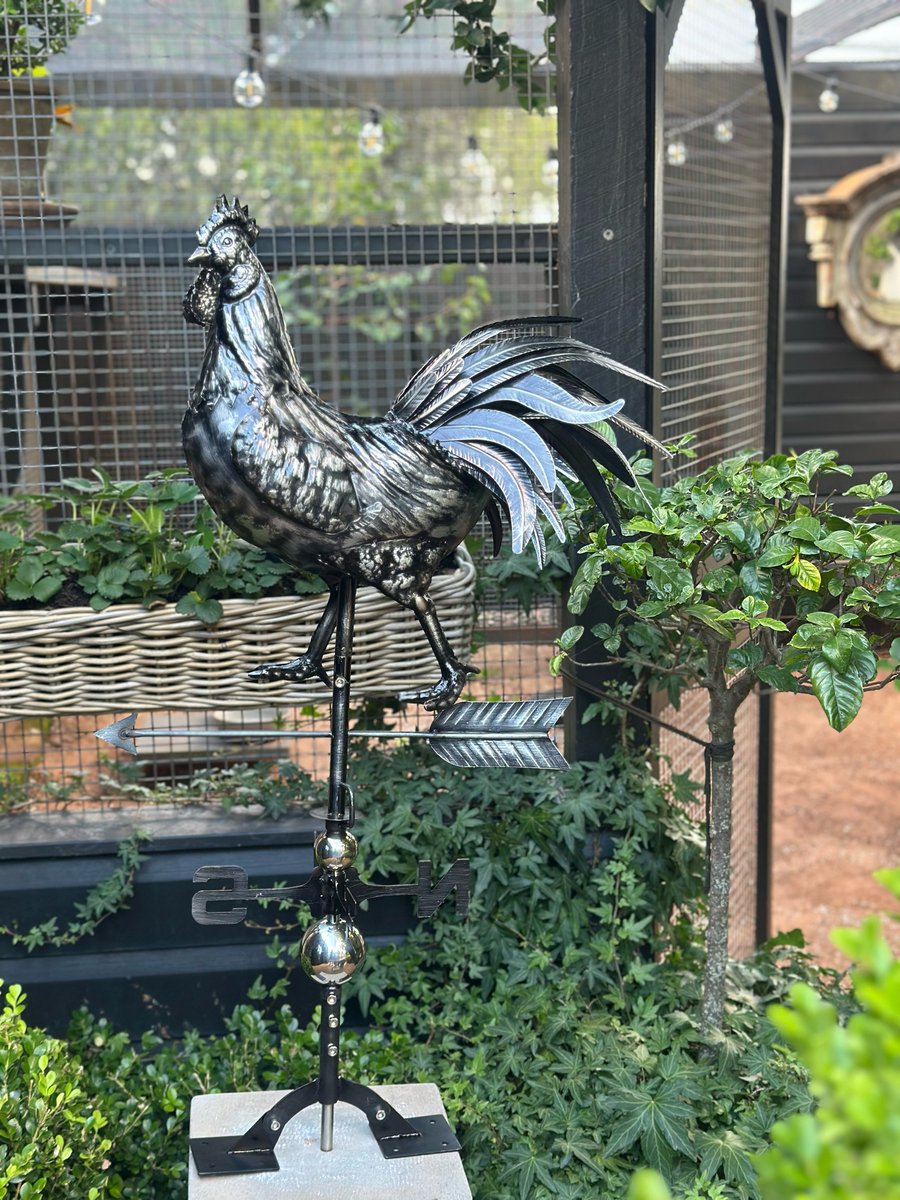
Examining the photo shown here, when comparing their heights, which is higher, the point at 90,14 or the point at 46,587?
the point at 90,14

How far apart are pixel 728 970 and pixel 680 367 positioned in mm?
1213

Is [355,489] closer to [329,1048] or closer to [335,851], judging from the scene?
[335,851]

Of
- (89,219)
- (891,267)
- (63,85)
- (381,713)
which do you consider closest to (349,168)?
(89,219)

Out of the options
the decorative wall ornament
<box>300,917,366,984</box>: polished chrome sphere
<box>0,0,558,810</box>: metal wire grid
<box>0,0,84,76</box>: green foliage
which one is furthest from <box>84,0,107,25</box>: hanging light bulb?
the decorative wall ornament

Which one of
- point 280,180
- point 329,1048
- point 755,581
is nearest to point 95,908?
point 329,1048

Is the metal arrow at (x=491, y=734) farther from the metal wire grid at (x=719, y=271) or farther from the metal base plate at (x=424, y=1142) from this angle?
the metal wire grid at (x=719, y=271)

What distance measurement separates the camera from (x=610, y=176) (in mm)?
2270

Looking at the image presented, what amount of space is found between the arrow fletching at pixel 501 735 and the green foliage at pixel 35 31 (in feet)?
5.36

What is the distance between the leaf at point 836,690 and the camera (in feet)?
5.62

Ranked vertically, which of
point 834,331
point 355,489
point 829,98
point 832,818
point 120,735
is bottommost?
point 832,818

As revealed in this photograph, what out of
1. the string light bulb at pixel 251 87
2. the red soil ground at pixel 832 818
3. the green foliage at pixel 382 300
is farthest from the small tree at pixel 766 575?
the green foliage at pixel 382 300

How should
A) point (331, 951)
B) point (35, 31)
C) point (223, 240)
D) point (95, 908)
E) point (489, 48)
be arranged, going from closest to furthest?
point (223, 240)
point (331, 951)
point (95, 908)
point (489, 48)
point (35, 31)

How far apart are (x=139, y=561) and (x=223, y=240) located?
87 cm

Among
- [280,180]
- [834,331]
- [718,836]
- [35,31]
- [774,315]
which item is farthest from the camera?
[280,180]
